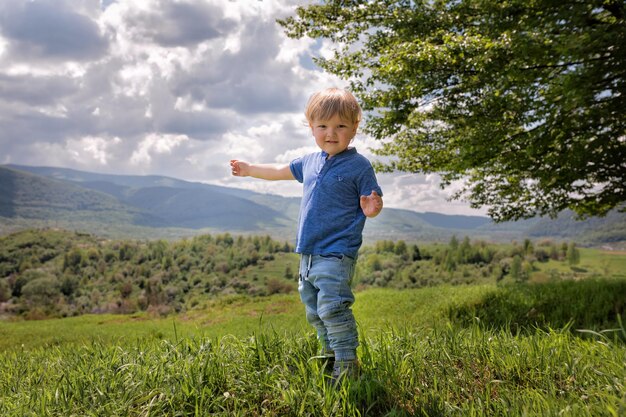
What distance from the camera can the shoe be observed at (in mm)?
3338

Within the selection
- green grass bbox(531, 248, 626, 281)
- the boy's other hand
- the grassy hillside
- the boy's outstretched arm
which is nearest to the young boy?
the boy's outstretched arm

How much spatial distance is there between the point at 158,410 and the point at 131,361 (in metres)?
1.06

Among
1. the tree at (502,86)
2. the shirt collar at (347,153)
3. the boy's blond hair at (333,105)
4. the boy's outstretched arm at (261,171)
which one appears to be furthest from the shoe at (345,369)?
the tree at (502,86)

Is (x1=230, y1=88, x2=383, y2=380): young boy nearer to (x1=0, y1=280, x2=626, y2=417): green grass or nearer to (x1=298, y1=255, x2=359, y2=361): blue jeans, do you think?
(x1=298, y1=255, x2=359, y2=361): blue jeans

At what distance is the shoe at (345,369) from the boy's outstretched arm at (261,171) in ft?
5.79

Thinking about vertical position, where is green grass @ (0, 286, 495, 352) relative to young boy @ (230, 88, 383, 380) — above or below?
below

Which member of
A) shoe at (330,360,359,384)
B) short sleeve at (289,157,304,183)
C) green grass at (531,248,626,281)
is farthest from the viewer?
green grass at (531,248,626,281)

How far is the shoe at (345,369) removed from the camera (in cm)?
334

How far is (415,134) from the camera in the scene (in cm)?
1054

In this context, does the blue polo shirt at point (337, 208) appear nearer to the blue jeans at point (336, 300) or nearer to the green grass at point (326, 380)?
the blue jeans at point (336, 300)

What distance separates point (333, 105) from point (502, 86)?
5.76 m

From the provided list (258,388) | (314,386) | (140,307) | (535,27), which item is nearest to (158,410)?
(258,388)

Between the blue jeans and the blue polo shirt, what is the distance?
0.10 m

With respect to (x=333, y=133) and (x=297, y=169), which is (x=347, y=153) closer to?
(x=333, y=133)
